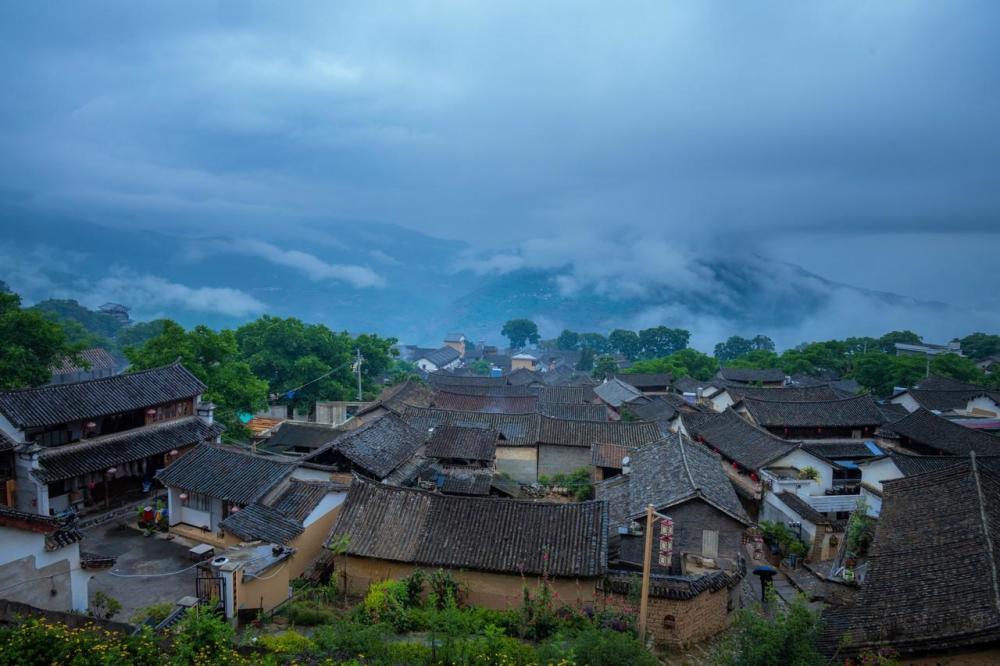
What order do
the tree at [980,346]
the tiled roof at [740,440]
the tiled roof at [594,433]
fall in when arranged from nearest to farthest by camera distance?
the tiled roof at [740,440] → the tiled roof at [594,433] → the tree at [980,346]

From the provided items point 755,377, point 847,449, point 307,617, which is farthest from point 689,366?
point 307,617

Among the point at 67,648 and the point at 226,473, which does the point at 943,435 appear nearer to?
the point at 226,473

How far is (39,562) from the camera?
13.2m

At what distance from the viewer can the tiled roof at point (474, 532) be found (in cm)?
1625

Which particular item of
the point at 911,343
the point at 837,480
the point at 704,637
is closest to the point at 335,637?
the point at 704,637

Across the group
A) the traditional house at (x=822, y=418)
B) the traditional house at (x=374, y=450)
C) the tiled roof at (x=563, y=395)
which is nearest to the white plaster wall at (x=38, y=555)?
the traditional house at (x=374, y=450)

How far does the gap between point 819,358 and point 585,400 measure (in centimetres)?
4171

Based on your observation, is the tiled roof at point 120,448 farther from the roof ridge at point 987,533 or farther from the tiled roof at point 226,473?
the roof ridge at point 987,533

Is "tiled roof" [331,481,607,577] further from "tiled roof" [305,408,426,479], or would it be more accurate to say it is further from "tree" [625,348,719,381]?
"tree" [625,348,719,381]

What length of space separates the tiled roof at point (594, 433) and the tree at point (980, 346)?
74135mm

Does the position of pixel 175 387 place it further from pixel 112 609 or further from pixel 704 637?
pixel 704 637

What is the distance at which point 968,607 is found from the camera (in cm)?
1087

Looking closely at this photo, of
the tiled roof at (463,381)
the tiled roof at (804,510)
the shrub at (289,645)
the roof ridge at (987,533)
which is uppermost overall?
the roof ridge at (987,533)

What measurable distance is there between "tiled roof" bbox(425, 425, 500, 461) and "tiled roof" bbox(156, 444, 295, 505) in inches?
405
